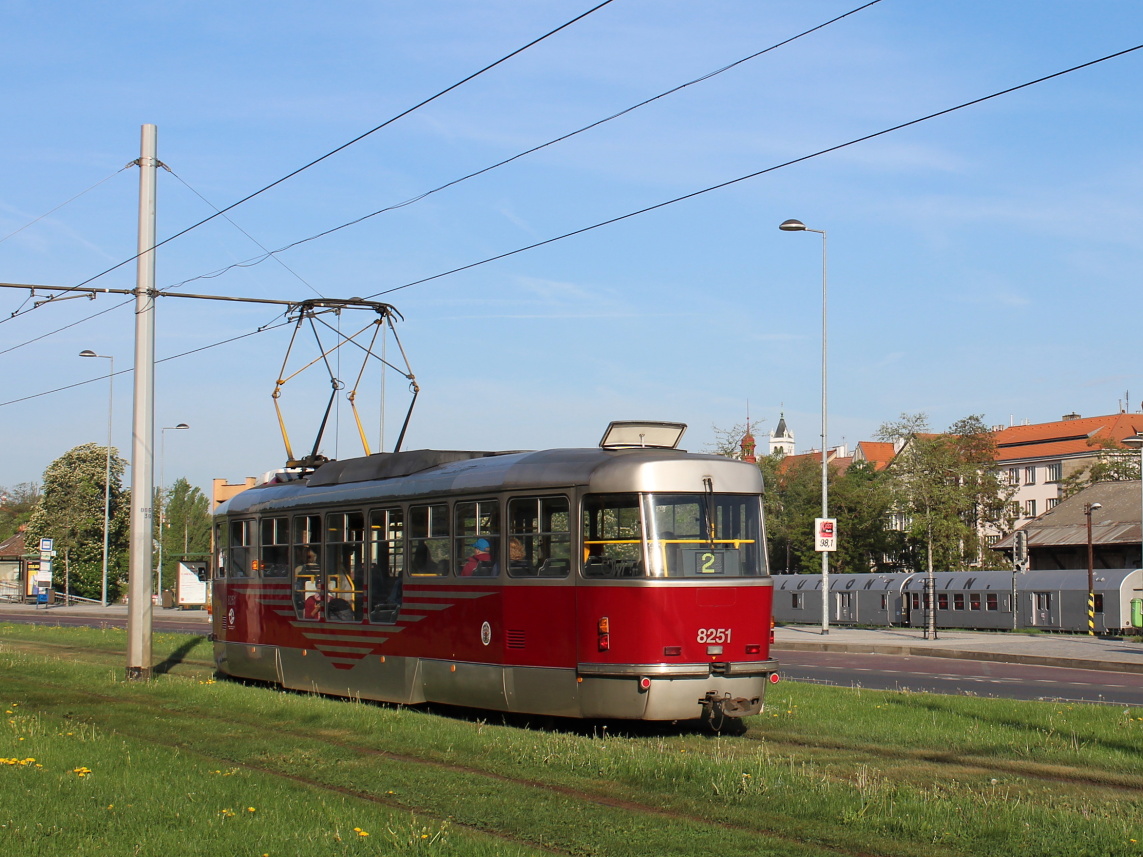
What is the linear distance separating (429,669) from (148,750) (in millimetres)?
4032

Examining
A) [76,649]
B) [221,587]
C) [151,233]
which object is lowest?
[76,649]

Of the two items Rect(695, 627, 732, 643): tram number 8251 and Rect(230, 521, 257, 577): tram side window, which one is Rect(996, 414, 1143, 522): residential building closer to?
Rect(230, 521, 257, 577): tram side window

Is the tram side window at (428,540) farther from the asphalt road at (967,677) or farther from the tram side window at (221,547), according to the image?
the asphalt road at (967,677)

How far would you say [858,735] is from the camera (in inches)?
480

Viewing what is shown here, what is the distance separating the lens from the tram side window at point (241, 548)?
18656 mm

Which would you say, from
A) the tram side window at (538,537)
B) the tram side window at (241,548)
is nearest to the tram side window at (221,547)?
the tram side window at (241,548)

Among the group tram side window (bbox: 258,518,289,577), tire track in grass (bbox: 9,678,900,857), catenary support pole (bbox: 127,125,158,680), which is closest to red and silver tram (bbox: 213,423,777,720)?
tram side window (bbox: 258,518,289,577)

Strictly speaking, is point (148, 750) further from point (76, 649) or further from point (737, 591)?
point (76, 649)

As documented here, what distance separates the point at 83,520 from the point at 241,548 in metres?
63.0

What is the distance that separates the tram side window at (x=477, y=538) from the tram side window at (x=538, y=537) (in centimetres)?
24

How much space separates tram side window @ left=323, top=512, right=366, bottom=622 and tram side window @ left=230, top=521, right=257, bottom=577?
105 inches

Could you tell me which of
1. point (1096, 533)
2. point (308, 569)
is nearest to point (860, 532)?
point (1096, 533)

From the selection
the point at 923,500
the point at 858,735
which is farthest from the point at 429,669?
the point at 923,500

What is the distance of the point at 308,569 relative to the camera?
55.5 feet
